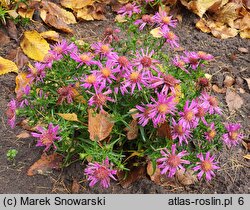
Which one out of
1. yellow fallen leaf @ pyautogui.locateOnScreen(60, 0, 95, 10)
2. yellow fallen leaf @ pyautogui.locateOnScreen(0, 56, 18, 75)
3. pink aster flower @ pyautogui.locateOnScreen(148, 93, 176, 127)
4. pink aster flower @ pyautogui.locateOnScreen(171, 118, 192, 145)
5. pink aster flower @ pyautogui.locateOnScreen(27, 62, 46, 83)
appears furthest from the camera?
yellow fallen leaf @ pyautogui.locateOnScreen(60, 0, 95, 10)

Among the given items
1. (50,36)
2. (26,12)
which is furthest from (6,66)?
(26,12)

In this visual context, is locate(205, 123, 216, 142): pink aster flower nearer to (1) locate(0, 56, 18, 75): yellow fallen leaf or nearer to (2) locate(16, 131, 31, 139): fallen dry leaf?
(2) locate(16, 131, 31, 139): fallen dry leaf

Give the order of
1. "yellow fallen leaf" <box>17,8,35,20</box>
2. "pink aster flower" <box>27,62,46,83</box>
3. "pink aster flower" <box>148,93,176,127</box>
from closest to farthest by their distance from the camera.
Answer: "pink aster flower" <box>148,93,176,127</box>
"pink aster flower" <box>27,62,46,83</box>
"yellow fallen leaf" <box>17,8,35,20</box>

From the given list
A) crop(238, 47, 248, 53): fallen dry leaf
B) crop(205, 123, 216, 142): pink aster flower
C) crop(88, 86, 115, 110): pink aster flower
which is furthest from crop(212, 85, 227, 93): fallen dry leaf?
crop(88, 86, 115, 110): pink aster flower

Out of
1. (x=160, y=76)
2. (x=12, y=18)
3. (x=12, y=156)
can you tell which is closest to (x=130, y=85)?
(x=160, y=76)

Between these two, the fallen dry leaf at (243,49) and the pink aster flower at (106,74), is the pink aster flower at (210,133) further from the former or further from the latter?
the fallen dry leaf at (243,49)

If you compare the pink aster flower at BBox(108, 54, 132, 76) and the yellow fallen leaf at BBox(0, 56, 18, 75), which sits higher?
the pink aster flower at BBox(108, 54, 132, 76)

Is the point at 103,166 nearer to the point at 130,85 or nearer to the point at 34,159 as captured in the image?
the point at 130,85
